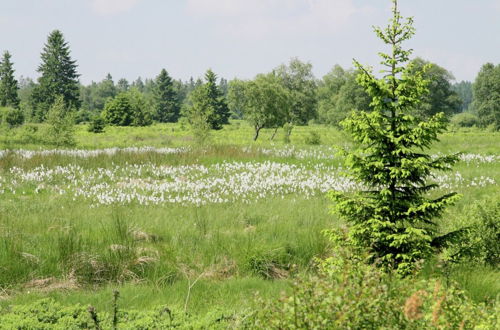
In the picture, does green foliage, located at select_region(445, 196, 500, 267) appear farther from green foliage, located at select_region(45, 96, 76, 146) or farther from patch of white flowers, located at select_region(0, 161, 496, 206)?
green foliage, located at select_region(45, 96, 76, 146)

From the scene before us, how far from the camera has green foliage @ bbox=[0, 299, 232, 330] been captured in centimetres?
459

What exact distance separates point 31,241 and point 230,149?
15.1m

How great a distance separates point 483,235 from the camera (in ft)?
24.9

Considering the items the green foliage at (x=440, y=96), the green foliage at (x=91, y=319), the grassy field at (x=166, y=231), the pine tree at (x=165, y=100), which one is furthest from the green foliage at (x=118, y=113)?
the green foliage at (x=91, y=319)

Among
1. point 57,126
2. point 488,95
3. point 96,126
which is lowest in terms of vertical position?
point 57,126

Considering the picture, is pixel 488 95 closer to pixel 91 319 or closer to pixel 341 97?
pixel 341 97

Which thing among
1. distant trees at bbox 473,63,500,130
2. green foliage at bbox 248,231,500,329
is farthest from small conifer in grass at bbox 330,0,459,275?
distant trees at bbox 473,63,500,130

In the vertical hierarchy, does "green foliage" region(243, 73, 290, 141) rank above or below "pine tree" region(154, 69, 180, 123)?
below

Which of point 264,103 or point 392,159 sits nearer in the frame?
point 392,159

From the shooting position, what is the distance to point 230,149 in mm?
22531

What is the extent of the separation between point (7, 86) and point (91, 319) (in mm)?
74828

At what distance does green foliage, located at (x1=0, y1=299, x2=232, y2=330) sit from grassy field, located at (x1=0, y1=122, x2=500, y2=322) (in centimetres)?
35

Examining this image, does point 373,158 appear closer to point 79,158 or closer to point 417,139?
point 417,139

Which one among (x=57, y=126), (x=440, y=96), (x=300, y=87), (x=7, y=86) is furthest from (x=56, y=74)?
(x=440, y=96)
